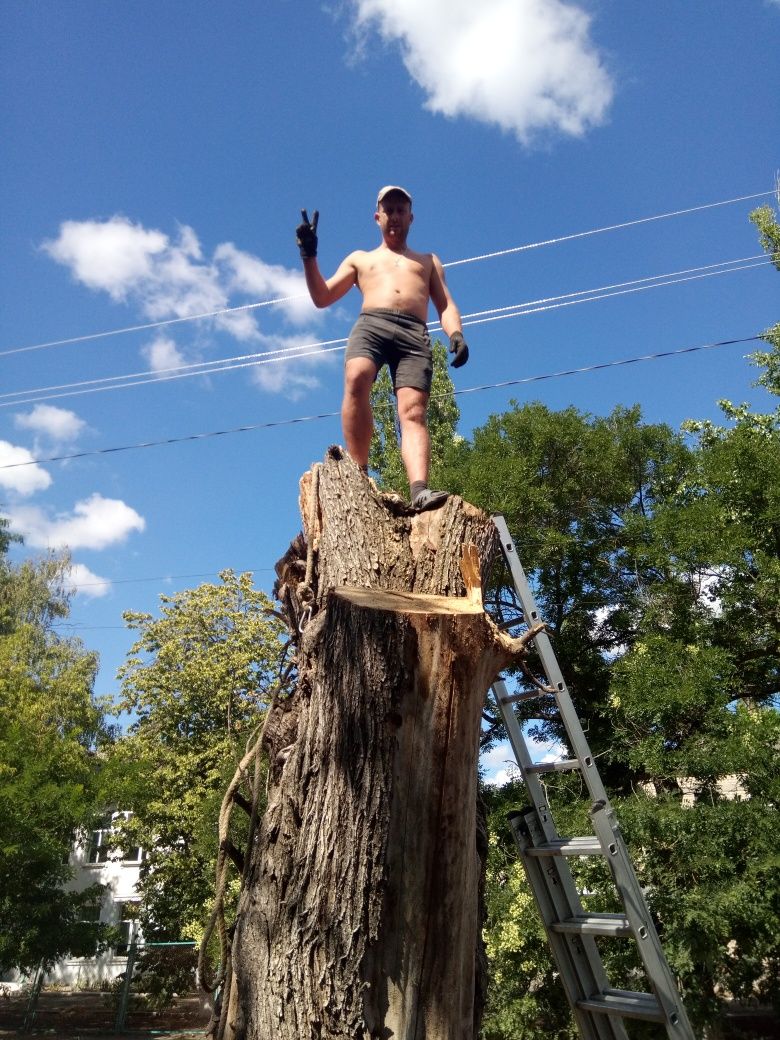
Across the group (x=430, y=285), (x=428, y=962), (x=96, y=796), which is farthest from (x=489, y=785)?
(x=428, y=962)

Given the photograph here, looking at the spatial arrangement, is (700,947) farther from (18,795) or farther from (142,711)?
(142,711)

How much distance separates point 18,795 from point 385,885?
11.7 m

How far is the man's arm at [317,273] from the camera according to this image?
4.47m

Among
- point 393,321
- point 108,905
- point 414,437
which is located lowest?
point 414,437

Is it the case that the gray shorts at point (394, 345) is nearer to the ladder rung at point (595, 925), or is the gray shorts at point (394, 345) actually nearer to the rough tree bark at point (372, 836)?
the rough tree bark at point (372, 836)

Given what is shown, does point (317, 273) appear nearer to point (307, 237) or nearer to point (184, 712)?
point (307, 237)

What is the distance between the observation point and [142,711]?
20.9m

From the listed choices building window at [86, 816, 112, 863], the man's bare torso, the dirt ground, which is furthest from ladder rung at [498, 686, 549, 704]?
the dirt ground

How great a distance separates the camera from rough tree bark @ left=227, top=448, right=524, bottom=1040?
221 cm

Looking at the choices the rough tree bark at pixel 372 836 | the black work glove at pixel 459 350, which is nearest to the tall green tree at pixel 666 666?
the black work glove at pixel 459 350

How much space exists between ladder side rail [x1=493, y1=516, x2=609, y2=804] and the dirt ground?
1594 cm

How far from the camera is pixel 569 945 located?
3.40 m

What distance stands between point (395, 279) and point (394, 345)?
0.46 meters

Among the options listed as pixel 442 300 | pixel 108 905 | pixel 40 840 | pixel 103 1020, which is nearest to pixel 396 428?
pixel 40 840
